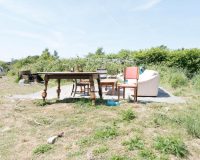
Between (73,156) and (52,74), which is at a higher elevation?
(52,74)

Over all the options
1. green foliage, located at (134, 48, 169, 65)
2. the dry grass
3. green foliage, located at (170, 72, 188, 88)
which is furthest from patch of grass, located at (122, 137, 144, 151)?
green foliage, located at (134, 48, 169, 65)

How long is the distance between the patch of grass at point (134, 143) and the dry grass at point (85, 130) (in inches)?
1.3

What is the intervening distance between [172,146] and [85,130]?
149cm

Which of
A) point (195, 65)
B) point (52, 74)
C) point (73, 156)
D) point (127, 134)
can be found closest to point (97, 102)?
point (52, 74)

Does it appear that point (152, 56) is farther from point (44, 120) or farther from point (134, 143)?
point (134, 143)

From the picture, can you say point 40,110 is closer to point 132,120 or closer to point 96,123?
point 96,123

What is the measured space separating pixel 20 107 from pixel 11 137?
6.92ft

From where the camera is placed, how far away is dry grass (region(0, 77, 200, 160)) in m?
A: 3.96

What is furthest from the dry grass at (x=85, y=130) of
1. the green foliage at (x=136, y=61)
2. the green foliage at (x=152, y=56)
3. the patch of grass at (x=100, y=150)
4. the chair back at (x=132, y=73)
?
the green foliage at (x=152, y=56)

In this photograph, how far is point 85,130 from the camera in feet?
15.7

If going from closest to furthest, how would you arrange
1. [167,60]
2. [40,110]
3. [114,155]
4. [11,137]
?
[114,155]
[11,137]
[40,110]
[167,60]

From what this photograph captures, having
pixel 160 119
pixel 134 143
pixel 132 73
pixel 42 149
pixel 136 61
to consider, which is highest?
pixel 136 61

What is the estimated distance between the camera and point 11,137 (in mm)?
4676

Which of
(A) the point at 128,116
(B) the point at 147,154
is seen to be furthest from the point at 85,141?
(A) the point at 128,116
